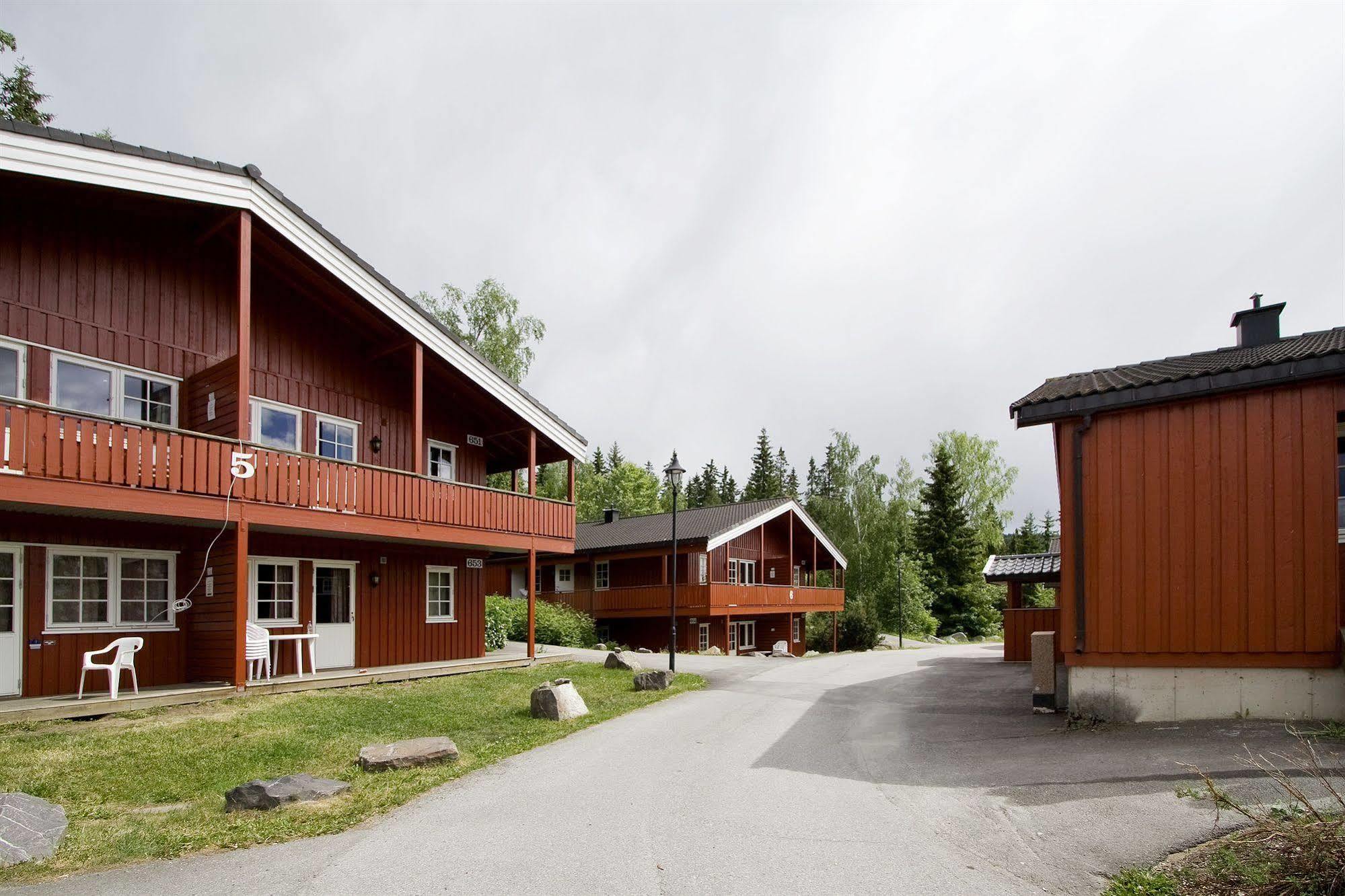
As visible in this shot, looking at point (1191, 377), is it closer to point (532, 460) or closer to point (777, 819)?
point (777, 819)

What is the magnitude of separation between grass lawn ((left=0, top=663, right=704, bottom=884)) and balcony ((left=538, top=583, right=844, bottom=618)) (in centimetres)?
1367

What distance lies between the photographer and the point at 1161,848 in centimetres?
581

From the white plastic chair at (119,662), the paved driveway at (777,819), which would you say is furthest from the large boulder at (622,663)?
the white plastic chair at (119,662)

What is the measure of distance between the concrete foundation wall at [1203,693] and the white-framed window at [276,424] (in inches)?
511

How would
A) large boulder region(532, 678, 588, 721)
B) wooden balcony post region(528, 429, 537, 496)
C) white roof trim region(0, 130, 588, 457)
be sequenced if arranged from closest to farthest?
white roof trim region(0, 130, 588, 457)
large boulder region(532, 678, 588, 721)
wooden balcony post region(528, 429, 537, 496)

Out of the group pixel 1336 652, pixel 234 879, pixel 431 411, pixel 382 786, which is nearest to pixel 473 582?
pixel 431 411

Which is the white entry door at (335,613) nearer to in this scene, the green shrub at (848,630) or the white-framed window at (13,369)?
the white-framed window at (13,369)

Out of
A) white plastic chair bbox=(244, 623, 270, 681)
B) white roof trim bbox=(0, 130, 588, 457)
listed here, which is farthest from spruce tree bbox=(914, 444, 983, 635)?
white plastic chair bbox=(244, 623, 270, 681)

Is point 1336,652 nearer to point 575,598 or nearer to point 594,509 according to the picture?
point 575,598

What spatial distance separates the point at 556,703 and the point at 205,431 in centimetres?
743

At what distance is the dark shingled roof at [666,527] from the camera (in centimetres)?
2908

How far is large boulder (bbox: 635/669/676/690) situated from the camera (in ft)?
48.1

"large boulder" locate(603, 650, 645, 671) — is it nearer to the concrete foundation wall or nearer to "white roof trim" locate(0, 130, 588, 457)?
"white roof trim" locate(0, 130, 588, 457)

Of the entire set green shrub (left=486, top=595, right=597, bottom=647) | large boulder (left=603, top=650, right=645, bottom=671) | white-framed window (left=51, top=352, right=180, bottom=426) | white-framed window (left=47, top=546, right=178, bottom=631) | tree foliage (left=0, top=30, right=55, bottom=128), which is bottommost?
green shrub (left=486, top=595, right=597, bottom=647)
